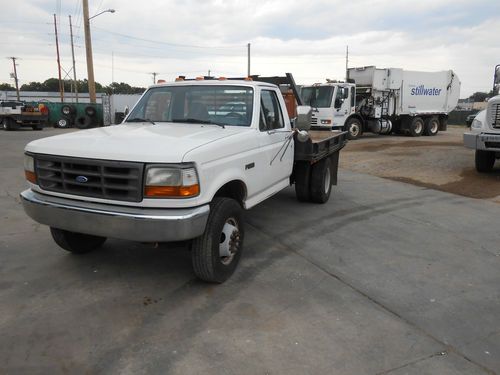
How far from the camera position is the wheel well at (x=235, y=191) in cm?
445

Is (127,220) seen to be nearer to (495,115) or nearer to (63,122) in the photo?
(495,115)

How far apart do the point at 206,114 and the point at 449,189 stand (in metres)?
6.37

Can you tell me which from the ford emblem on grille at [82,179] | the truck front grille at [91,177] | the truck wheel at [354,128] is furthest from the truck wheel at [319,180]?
the truck wheel at [354,128]

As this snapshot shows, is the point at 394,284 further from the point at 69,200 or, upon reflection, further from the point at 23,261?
the point at 23,261

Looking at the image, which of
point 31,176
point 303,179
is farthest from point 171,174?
point 303,179

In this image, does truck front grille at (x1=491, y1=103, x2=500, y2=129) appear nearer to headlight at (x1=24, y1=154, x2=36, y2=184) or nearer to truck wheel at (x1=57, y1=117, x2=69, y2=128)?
headlight at (x1=24, y1=154, x2=36, y2=184)

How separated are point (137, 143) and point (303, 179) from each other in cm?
396

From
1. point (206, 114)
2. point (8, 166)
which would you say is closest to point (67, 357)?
point (206, 114)

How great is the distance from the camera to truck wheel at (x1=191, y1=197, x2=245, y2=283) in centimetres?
388

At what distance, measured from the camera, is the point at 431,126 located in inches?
945

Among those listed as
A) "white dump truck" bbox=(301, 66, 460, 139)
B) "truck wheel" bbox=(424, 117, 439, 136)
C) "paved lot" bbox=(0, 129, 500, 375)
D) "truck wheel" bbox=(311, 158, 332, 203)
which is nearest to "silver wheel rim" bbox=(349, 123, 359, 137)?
"white dump truck" bbox=(301, 66, 460, 139)

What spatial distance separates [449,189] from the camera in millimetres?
9125

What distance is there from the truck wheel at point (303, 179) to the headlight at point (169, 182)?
145 inches

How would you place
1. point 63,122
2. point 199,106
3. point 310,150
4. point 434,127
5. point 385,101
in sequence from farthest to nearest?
point 63,122
point 434,127
point 385,101
point 310,150
point 199,106
